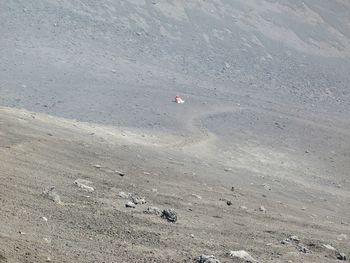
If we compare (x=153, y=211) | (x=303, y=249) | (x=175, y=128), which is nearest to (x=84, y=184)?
(x=153, y=211)

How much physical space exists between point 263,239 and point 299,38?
29020mm

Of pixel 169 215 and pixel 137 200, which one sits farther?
pixel 137 200

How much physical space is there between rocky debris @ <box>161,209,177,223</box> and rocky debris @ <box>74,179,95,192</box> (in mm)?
1281

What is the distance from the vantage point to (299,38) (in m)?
35.1

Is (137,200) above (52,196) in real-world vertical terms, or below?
below

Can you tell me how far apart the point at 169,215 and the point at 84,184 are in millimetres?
1643

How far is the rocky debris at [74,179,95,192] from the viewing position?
8.45 metres

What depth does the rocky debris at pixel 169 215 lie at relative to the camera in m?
7.81

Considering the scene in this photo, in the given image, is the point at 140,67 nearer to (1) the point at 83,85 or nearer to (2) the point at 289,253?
(1) the point at 83,85

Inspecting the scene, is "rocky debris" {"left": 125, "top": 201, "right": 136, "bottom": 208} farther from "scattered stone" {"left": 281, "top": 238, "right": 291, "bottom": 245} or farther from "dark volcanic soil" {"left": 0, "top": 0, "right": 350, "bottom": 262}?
"scattered stone" {"left": 281, "top": 238, "right": 291, "bottom": 245}

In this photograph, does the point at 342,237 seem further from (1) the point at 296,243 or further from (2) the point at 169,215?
(2) the point at 169,215

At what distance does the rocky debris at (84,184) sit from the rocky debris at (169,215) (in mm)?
1281

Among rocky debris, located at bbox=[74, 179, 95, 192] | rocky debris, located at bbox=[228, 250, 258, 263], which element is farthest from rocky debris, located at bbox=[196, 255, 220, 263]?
rocky debris, located at bbox=[74, 179, 95, 192]

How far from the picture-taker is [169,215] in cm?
785
